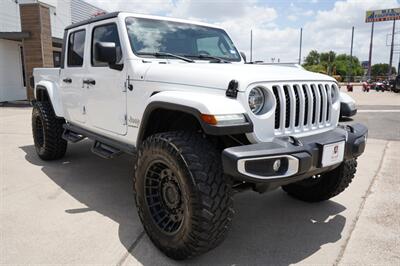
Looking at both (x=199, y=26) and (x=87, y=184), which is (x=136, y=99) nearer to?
(x=199, y=26)

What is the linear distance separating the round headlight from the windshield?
1.29 meters

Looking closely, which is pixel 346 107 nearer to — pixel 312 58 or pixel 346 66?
pixel 346 66

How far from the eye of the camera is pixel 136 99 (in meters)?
3.36

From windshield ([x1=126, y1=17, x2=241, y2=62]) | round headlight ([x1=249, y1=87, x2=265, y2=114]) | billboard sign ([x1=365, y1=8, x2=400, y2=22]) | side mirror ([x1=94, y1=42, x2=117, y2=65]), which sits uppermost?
billboard sign ([x1=365, y1=8, x2=400, y2=22])

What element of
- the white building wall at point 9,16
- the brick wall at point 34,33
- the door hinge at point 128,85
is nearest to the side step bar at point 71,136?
the door hinge at point 128,85

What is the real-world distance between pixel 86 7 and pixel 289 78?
22663mm

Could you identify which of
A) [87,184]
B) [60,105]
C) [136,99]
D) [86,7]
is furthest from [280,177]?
[86,7]

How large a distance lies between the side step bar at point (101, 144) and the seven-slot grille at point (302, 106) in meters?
1.54

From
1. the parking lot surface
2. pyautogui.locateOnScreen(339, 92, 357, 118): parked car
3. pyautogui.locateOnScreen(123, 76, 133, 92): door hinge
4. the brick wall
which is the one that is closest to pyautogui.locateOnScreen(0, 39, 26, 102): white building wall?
the brick wall

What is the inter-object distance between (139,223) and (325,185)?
191 cm

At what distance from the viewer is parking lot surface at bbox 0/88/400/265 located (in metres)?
2.79

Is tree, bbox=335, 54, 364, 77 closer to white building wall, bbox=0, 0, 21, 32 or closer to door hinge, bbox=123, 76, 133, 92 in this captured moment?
white building wall, bbox=0, 0, 21, 32

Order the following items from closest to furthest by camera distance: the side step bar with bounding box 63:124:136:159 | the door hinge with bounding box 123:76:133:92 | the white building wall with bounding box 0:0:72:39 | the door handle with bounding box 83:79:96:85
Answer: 1. the door hinge with bounding box 123:76:133:92
2. the side step bar with bounding box 63:124:136:159
3. the door handle with bounding box 83:79:96:85
4. the white building wall with bounding box 0:0:72:39

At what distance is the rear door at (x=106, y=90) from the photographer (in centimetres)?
361
